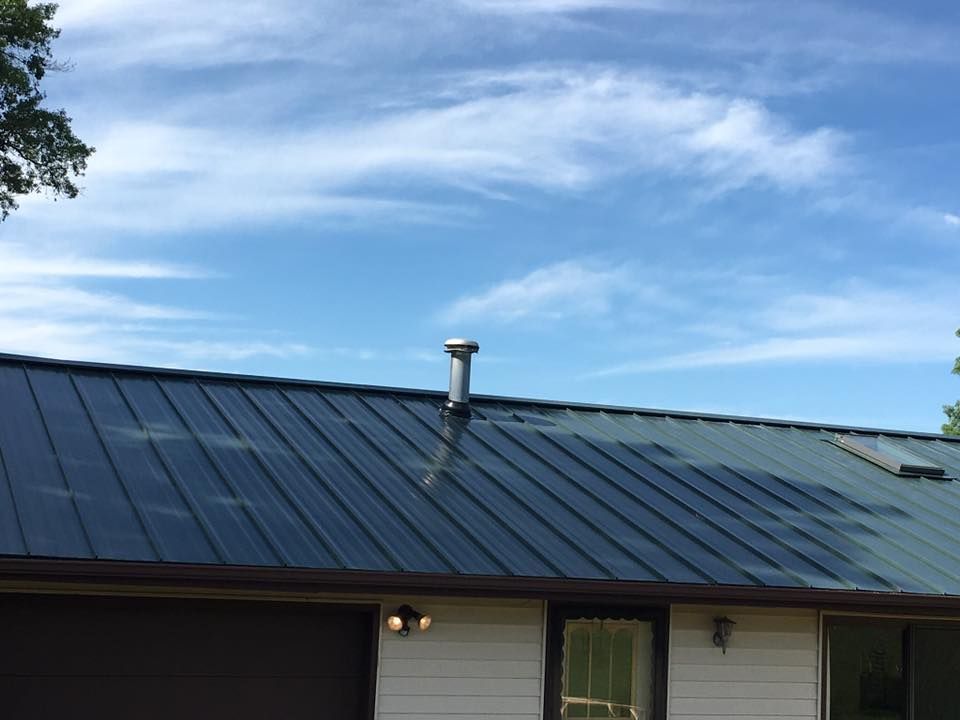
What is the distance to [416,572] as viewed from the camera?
25.8 ft

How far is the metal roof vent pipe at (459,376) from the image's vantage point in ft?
39.8

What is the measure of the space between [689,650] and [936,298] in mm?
22858

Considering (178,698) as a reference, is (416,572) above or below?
above

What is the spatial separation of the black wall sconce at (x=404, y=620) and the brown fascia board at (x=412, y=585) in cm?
47

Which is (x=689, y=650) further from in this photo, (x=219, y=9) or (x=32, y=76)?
(x=32, y=76)

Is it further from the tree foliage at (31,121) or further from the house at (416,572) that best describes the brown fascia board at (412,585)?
the tree foliage at (31,121)

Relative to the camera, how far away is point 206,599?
8.02 metres

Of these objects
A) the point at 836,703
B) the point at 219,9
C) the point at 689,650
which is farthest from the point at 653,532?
the point at 219,9

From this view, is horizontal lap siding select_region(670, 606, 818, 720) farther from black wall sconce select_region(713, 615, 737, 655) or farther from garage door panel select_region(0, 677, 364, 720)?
garage door panel select_region(0, 677, 364, 720)

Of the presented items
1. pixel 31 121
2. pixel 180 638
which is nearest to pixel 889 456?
pixel 180 638

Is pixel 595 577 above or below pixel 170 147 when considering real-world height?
below

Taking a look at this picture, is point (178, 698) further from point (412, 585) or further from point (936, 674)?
point (936, 674)

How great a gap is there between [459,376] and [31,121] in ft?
50.7

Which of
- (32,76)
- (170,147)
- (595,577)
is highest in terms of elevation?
(32,76)
